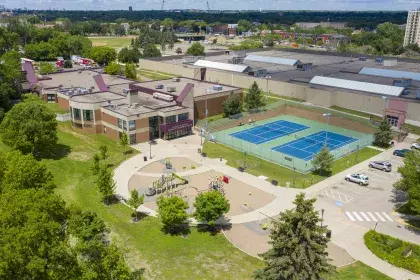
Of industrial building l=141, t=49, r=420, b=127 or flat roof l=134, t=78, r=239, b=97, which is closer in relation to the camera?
industrial building l=141, t=49, r=420, b=127

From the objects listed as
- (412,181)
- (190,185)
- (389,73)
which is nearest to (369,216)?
(412,181)

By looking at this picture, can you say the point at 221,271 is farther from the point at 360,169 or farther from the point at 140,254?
the point at 360,169

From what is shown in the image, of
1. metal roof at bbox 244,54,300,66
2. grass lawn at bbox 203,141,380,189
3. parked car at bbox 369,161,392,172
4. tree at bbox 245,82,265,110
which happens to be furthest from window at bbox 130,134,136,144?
metal roof at bbox 244,54,300,66

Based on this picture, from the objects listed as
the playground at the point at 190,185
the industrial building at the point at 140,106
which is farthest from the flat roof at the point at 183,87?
the playground at the point at 190,185

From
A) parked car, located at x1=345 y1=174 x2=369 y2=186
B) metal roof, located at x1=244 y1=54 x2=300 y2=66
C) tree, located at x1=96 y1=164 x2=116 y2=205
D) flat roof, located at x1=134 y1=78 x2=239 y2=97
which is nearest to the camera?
tree, located at x1=96 y1=164 x2=116 y2=205

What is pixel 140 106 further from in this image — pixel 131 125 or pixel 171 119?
pixel 131 125

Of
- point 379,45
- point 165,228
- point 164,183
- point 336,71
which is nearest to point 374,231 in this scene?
point 165,228

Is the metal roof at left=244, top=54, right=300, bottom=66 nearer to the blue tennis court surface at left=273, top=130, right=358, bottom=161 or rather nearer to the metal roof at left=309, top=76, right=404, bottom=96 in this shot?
the metal roof at left=309, top=76, right=404, bottom=96
